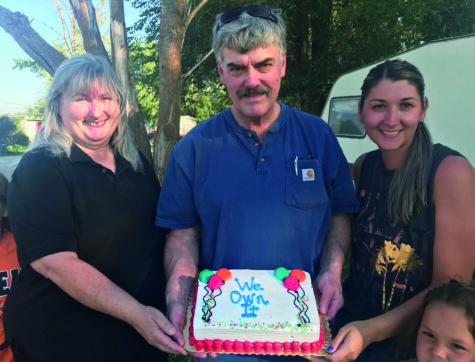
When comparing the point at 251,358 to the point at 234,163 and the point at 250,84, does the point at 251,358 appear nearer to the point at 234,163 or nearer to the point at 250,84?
the point at 234,163

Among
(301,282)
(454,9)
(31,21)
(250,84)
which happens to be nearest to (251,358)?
(301,282)

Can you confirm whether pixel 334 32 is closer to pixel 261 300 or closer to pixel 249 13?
pixel 249 13

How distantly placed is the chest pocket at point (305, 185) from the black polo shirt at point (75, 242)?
2.77 ft

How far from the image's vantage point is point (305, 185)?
181cm

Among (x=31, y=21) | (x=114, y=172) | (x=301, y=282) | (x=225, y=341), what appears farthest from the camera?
(x=31, y=21)

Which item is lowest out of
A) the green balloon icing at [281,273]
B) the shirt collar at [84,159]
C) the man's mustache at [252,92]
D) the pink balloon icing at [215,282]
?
the pink balloon icing at [215,282]

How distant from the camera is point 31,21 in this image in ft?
16.3

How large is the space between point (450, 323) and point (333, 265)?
609mm

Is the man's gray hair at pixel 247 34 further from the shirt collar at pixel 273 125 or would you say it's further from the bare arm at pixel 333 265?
the bare arm at pixel 333 265

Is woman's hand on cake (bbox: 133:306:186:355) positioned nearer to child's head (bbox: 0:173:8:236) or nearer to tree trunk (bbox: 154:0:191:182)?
child's head (bbox: 0:173:8:236)

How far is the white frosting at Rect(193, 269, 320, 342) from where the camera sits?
148 cm

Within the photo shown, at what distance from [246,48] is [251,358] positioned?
1.63 meters

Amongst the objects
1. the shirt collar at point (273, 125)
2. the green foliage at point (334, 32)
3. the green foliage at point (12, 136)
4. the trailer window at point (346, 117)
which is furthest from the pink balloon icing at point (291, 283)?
the green foliage at point (12, 136)

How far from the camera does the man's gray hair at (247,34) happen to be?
5.62 ft
